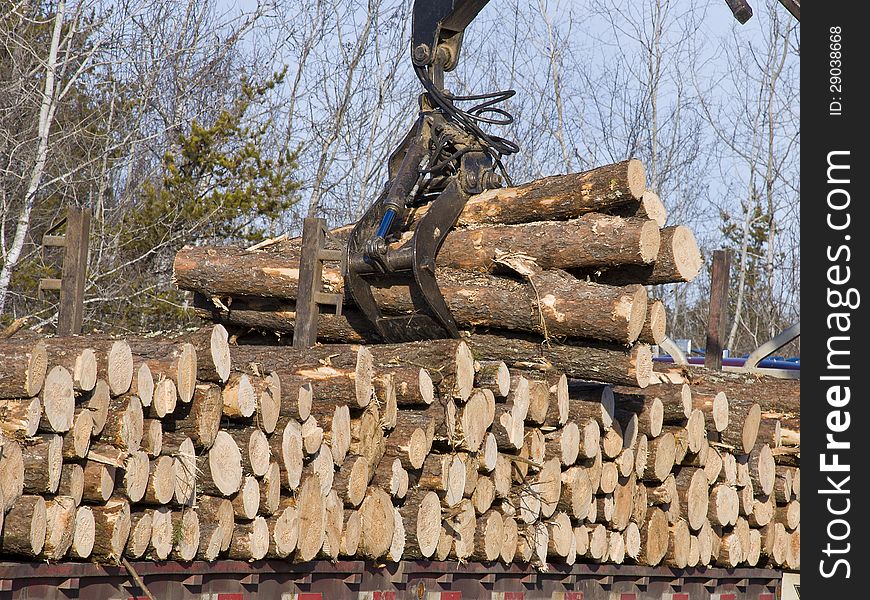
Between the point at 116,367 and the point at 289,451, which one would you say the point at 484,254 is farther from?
the point at 116,367

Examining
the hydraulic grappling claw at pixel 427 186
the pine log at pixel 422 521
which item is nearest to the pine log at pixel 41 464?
the pine log at pixel 422 521

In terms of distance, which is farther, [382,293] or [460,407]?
[382,293]

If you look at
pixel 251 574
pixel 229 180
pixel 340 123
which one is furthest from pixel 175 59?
pixel 251 574

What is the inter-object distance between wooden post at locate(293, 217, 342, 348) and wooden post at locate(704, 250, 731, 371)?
180 inches

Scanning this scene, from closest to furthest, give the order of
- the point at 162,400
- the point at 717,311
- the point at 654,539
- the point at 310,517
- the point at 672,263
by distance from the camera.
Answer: the point at 162,400 → the point at 310,517 → the point at 672,263 → the point at 654,539 → the point at 717,311

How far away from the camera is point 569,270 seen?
7879 millimetres

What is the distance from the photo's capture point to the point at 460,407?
7223 mm

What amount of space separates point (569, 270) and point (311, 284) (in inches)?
70.6

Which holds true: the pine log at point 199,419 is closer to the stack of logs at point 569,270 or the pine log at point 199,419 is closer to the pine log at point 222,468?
the pine log at point 222,468

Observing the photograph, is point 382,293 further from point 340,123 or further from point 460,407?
point 340,123

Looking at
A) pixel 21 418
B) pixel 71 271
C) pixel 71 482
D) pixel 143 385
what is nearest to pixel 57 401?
pixel 21 418

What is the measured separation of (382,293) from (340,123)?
14.8m

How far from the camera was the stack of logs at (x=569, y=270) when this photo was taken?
24.3 feet

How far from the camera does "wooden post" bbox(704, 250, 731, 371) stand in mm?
11227
